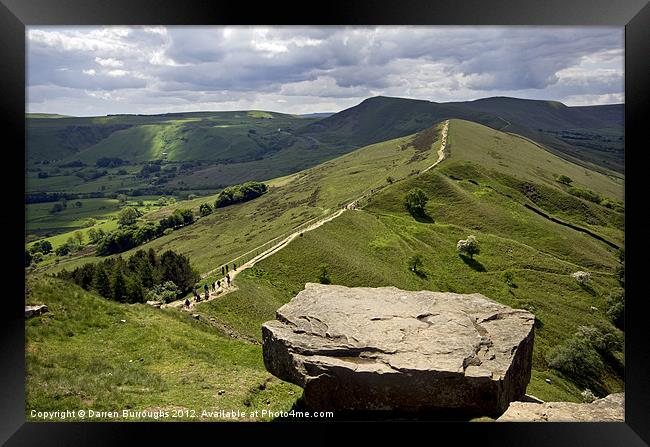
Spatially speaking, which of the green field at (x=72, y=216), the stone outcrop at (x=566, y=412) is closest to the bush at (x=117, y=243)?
the green field at (x=72, y=216)

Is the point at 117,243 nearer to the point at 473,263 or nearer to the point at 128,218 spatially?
the point at 128,218

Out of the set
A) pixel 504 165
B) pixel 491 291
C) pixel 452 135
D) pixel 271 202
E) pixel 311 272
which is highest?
pixel 452 135

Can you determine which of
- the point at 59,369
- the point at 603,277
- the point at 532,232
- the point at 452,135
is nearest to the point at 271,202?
the point at 452,135

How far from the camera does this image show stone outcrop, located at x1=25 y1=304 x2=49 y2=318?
14.0 m

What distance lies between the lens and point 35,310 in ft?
46.3

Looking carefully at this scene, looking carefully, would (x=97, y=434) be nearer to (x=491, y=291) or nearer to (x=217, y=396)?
(x=217, y=396)

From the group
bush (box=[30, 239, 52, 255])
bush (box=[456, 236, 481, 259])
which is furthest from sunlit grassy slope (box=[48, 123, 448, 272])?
bush (box=[456, 236, 481, 259])

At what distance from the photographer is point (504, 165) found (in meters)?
84.8

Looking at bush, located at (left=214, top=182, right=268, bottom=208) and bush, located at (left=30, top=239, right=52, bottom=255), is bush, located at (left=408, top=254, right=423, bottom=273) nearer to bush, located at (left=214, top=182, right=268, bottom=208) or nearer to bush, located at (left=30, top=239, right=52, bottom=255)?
bush, located at (left=214, top=182, right=268, bottom=208)

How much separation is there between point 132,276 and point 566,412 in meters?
21.5

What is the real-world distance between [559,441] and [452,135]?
Answer: 98.2 meters
